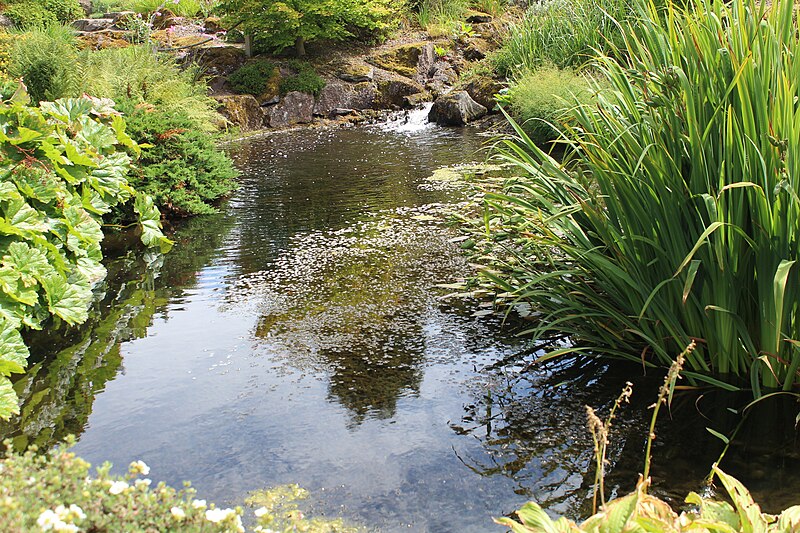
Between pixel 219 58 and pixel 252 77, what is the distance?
185cm

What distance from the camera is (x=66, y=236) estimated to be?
15.7 feet

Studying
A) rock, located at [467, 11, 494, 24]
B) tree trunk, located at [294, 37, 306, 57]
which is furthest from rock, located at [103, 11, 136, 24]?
rock, located at [467, 11, 494, 24]

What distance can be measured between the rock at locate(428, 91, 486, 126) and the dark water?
364 inches

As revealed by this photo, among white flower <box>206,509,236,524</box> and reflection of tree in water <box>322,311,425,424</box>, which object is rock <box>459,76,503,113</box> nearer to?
reflection of tree in water <box>322,311,425,424</box>

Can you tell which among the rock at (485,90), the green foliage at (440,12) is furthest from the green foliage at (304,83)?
the green foliage at (440,12)

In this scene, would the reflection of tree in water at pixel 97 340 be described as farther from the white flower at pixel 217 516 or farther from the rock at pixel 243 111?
the rock at pixel 243 111

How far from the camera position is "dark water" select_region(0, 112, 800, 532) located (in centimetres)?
294

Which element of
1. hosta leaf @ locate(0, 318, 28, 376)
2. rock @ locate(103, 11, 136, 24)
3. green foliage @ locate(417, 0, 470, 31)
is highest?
rock @ locate(103, 11, 136, 24)

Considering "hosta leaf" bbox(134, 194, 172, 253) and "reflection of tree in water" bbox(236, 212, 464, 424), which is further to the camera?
"hosta leaf" bbox(134, 194, 172, 253)

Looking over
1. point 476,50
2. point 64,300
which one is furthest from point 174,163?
point 476,50

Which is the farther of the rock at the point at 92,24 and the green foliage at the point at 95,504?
the rock at the point at 92,24

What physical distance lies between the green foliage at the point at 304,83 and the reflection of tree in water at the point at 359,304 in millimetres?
11010

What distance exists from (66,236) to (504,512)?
3.50 metres

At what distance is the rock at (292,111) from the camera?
54.5ft
